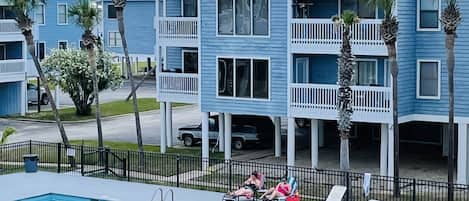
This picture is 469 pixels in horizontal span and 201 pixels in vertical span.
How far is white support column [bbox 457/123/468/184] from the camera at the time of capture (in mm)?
33094

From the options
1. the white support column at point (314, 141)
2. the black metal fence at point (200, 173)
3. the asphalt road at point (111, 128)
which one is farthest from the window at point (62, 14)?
the white support column at point (314, 141)

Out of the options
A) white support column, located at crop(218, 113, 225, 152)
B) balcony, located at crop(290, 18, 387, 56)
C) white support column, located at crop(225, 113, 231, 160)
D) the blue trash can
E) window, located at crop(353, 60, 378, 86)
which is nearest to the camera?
balcony, located at crop(290, 18, 387, 56)

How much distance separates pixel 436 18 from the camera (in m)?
34.2

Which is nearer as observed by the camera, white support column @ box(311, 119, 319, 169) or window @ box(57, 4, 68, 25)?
white support column @ box(311, 119, 319, 169)

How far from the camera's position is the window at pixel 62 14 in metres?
69.3

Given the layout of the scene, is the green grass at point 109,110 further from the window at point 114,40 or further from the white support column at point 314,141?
the white support column at point 314,141

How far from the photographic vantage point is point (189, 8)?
4150cm

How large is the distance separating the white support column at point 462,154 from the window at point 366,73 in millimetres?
4019

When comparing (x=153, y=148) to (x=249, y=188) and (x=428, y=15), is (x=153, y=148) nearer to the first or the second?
(x=249, y=188)

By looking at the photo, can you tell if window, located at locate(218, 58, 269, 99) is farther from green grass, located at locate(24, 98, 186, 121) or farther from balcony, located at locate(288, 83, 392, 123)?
green grass, located at locate(24, 98, 186, 121)

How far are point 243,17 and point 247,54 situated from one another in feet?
5.06

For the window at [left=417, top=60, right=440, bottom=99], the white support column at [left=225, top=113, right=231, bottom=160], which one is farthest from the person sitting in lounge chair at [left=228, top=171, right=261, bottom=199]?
the window at [left=417, top=60, right=440, bottom=99]

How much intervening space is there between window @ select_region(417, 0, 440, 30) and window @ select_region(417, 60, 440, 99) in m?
1.29

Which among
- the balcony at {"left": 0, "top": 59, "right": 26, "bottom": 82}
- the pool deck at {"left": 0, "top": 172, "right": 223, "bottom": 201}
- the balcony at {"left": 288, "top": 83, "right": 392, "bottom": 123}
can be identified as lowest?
the pool deck at {"left": 0, "top": 172, "right": 223, "bottom": 201}
